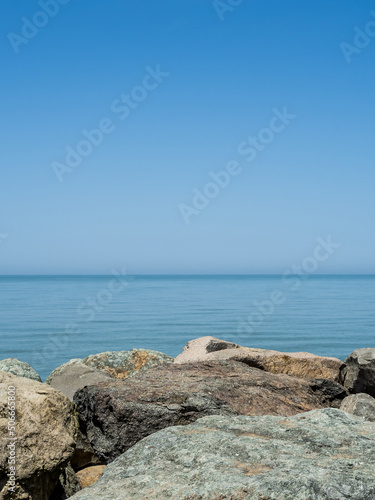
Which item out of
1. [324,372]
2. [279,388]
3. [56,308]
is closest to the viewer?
[279,388]

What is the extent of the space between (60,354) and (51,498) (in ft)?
56.0

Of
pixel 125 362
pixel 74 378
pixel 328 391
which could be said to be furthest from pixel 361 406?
pixel 125 362

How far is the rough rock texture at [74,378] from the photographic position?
781 cm

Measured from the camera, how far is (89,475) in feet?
18.6

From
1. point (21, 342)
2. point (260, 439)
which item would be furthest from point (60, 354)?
point (260, 439)

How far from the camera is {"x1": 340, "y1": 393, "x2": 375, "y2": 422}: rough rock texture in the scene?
6.18 m

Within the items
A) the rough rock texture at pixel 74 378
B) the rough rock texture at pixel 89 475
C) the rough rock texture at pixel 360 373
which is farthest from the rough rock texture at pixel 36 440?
the rough rock texture at pixel 360 373

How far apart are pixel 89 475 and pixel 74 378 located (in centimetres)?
259

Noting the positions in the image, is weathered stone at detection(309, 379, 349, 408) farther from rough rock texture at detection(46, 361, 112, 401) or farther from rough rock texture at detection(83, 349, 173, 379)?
rough rock texture at detection(83, 349, 173, 379)

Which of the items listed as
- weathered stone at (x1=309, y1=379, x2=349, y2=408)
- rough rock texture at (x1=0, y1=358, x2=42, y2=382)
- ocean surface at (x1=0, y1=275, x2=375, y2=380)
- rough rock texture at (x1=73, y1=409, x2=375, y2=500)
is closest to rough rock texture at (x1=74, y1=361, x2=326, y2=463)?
weathered stone at (x1=309, y1=379, x2=349, y2=408)

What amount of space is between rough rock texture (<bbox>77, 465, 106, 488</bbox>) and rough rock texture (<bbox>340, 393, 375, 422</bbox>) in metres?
3.01

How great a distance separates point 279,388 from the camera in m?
6.16

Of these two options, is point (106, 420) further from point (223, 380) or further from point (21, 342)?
point (21, 342)
